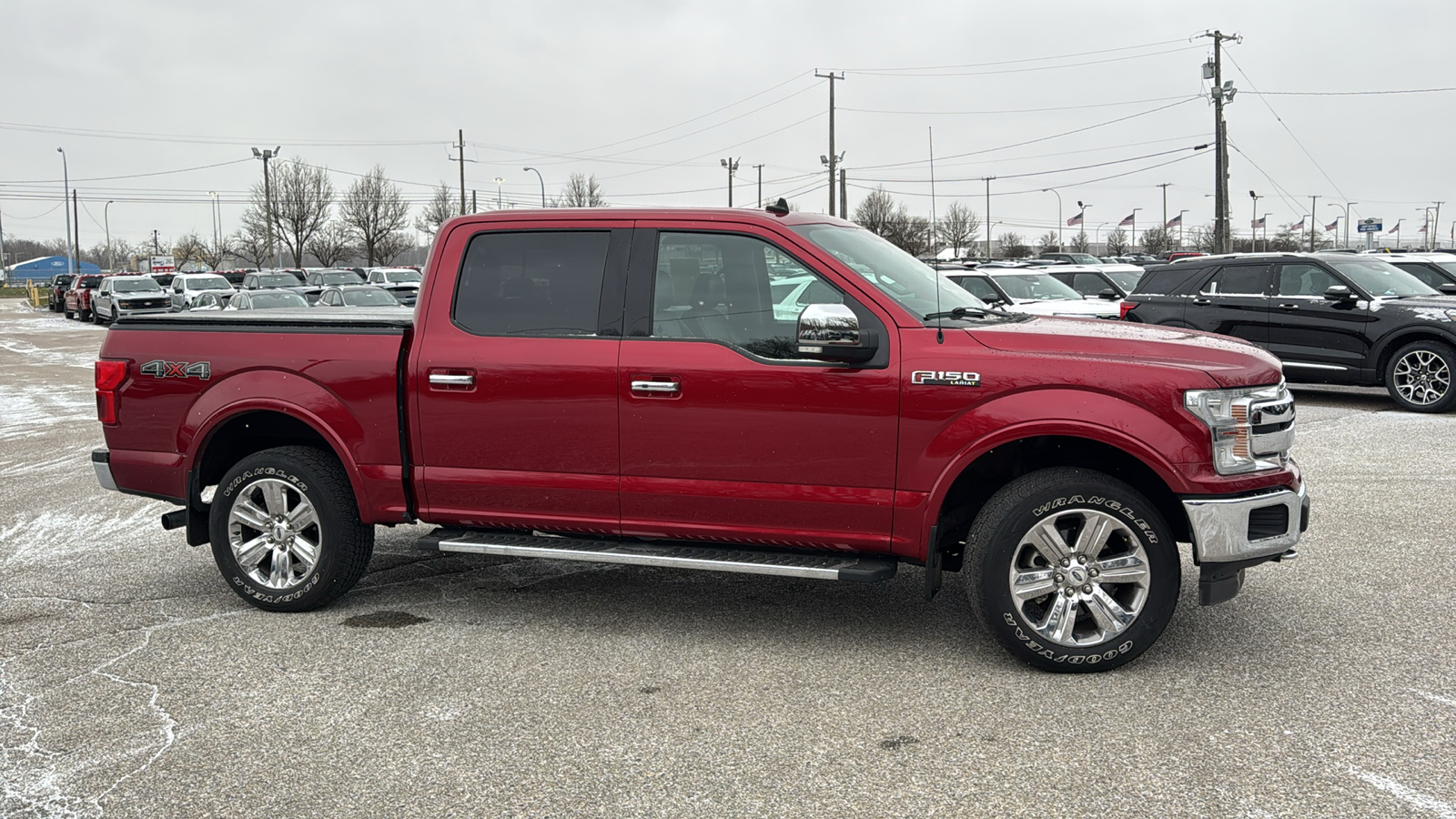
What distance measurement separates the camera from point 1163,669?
4750 mm

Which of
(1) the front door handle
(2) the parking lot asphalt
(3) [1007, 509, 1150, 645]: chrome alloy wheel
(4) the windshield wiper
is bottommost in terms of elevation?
(2) the parking lot asphalt

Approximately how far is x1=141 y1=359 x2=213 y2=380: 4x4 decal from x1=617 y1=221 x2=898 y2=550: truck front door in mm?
2194

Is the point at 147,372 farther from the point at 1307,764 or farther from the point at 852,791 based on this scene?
the point at 1307,764

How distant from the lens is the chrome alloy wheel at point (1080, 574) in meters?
4.62

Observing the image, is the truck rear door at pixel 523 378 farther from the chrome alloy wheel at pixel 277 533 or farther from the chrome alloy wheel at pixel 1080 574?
the chrome alloy wheel at pixel 1080 574

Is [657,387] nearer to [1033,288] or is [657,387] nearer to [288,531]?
[288,531]

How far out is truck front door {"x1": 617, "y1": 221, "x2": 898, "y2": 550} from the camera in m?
4.84

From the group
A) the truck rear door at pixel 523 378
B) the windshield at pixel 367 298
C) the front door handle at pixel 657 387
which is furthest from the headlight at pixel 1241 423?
the windshield at pixel 367 298

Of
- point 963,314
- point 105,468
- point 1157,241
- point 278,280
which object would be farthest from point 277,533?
point 1157,241

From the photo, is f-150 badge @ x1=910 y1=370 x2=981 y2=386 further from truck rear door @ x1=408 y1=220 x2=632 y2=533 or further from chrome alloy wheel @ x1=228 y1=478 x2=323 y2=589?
chrome alloy wheel @ x1=228 y1=478 x2=323 y2=589

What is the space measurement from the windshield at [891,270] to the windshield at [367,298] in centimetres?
2173

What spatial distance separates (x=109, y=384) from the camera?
19.5 ft

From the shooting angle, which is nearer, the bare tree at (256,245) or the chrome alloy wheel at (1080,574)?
the chrome alloy wheel at (1080,574)

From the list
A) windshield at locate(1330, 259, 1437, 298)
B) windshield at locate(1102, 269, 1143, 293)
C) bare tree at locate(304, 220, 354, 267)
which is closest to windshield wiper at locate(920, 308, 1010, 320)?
windshield at locate(1330, 259, 1437, 298)
